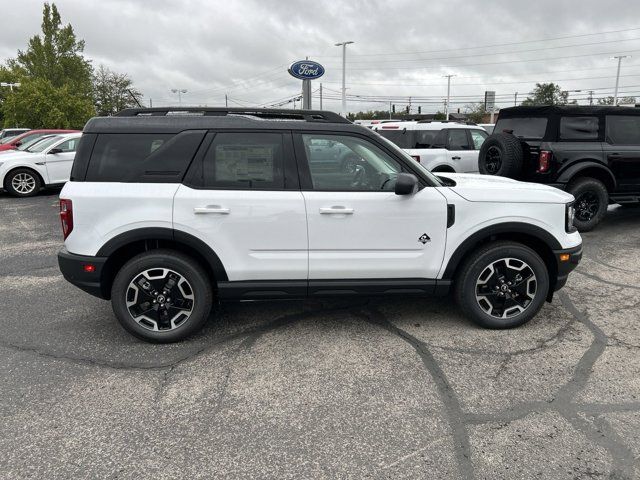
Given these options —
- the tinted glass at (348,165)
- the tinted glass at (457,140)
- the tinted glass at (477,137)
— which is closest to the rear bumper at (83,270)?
the tinted glass at (348,165)

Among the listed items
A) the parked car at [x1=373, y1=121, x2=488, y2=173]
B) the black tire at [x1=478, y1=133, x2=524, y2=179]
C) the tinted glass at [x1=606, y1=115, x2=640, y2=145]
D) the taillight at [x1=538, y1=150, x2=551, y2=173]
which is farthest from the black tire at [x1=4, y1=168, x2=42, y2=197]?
the tinted glass at [x1=606, y1=115, x2=640, y2=145]

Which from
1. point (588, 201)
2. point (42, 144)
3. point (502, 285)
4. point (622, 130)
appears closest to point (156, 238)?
point (502, 285)

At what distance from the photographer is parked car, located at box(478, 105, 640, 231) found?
7434mm

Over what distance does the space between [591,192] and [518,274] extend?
4581 mm

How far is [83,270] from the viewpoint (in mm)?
3703

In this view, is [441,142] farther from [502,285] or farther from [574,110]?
[502,285]

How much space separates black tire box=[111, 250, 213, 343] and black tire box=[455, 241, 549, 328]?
2087 millimetres

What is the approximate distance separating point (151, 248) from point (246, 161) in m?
1.01

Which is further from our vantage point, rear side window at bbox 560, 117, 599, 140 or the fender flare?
rear side window at bbox 560, 117, 599, 140

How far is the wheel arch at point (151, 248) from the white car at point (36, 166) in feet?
30.7

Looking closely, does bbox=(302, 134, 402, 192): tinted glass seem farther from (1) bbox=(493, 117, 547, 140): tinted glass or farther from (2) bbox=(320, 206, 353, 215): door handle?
(1) bbox=(493, 117, 547, 140): tinted glass

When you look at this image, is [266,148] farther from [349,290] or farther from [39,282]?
[39,282]

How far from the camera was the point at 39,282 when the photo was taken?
544 cm

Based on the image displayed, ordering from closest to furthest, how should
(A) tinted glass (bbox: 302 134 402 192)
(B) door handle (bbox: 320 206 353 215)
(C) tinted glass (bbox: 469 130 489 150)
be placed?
(B) door handle (bbox: 320 206 353 215) < (A) tinted glass (bbox: 302 134 402 192) < (C) tinted glass (bbox: 469 130 489 150)
